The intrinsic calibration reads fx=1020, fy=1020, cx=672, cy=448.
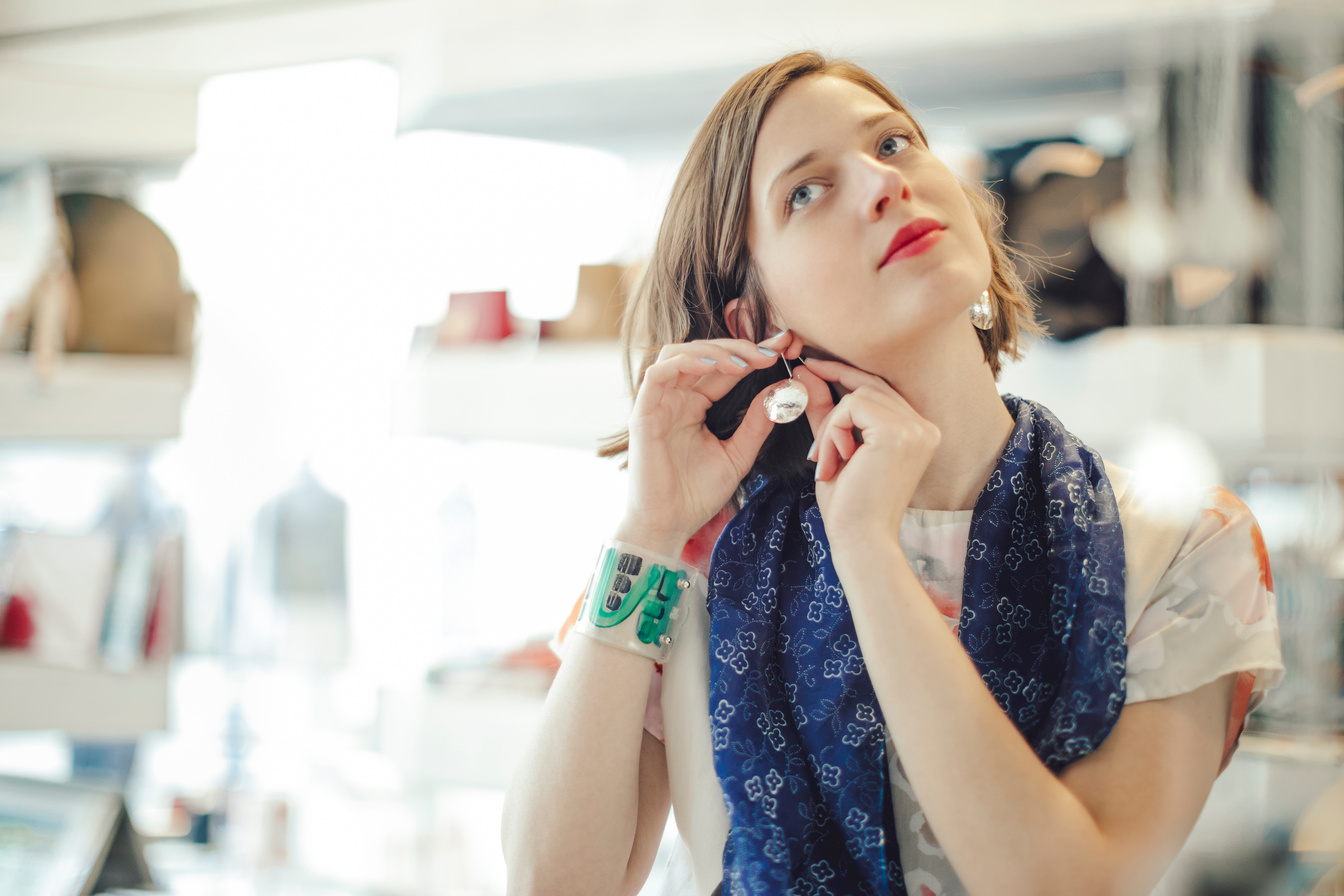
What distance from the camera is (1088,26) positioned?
1540 mm

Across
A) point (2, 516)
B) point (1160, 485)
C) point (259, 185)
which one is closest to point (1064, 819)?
point (1160, 485)

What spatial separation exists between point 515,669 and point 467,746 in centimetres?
17

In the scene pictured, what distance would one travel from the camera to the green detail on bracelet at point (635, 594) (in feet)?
3.11

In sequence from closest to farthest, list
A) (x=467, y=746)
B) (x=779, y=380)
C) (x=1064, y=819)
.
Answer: (x=1064, y=819) → (x=779, y=380) → (x=467, y=746)

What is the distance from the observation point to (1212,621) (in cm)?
82

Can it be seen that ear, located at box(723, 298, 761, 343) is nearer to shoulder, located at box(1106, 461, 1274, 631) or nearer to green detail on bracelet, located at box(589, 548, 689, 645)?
green detail on bracelet, located at box(589, 548, 689, 645)

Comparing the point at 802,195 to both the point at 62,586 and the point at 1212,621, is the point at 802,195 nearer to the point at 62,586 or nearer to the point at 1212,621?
the point at 1212,621

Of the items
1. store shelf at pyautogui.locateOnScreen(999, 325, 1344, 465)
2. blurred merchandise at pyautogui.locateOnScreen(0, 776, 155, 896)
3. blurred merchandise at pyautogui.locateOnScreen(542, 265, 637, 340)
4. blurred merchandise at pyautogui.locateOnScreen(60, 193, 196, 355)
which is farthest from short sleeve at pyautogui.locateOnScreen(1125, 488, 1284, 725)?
blurred merchandise at pyautogui.locateOnScreen(60, 193, 196, 355)

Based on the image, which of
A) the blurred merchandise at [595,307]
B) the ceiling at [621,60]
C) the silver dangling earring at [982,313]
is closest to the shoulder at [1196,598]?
the silver dangling earring at [982,313]

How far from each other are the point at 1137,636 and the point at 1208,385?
0.72m

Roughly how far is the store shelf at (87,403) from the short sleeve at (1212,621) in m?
1.76

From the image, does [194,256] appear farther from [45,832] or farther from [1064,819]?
[1064,819]

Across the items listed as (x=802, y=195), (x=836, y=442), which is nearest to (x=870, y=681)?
(x=836, y=442)

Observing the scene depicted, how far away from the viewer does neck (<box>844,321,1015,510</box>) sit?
0.95m
